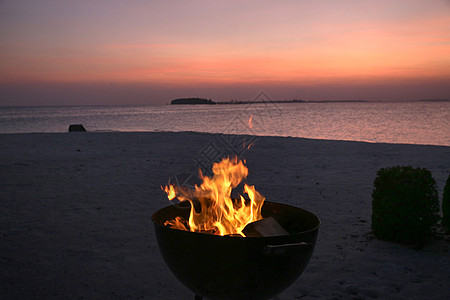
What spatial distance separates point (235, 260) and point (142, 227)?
3573mm

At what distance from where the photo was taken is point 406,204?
4426 millimetres

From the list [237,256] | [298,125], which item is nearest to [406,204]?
[237,256]

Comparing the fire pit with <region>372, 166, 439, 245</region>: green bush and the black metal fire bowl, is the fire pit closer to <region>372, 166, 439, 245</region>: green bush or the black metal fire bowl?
the black metal fire bowl

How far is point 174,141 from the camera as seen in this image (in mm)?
16250

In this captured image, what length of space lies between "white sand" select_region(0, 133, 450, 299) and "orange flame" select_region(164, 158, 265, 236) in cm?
107

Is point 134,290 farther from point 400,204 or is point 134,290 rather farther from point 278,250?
point 400,204

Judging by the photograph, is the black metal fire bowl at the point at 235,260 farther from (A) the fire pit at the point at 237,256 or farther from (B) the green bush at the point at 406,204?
(B) the green bush at the point at 406,204

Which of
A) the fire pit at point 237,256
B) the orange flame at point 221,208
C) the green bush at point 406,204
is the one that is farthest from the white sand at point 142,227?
the fire pit at point 237,256

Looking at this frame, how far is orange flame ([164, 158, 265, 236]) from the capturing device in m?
2.92

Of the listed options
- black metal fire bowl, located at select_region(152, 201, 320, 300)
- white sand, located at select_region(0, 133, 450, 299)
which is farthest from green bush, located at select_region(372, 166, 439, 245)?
black metal fire bowl, located at select_region(152, 201, 320, 300)

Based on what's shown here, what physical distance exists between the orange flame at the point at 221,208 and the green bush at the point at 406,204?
2.37 meters

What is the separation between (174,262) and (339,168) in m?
8.67

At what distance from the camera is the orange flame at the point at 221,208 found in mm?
2920

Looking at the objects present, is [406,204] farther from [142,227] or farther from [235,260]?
[142,227]
